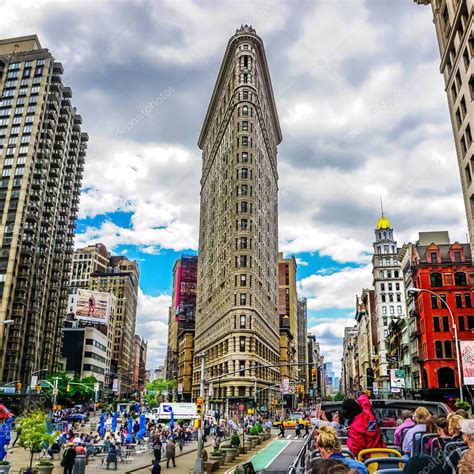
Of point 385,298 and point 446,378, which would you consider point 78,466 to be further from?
point 385,298

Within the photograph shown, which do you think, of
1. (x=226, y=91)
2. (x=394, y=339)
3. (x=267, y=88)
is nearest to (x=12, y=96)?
(x=226, y=91)

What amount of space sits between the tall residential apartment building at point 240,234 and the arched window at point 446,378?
2775 cm

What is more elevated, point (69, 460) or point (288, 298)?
point (288, 298)

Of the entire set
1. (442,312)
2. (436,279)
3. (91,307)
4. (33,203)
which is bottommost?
(442,312)

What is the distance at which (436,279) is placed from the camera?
66688 millimetres

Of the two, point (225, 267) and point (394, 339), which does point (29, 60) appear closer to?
point (225, 267)

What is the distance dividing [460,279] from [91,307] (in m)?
99.1

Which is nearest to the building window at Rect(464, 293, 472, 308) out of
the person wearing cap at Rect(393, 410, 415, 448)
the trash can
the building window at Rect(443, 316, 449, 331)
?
the building window at Rect(443, 316, 449, 331)

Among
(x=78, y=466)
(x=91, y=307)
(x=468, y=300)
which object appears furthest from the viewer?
(x=91, y=307)

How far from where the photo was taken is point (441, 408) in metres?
12.3

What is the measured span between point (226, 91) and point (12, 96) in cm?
4500

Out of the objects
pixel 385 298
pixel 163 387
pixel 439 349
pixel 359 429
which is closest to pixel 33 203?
pixel 439 349

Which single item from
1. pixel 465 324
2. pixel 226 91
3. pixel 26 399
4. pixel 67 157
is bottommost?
pixel 26 399

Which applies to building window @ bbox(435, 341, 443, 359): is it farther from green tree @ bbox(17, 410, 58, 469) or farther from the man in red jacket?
the man in red jacket
